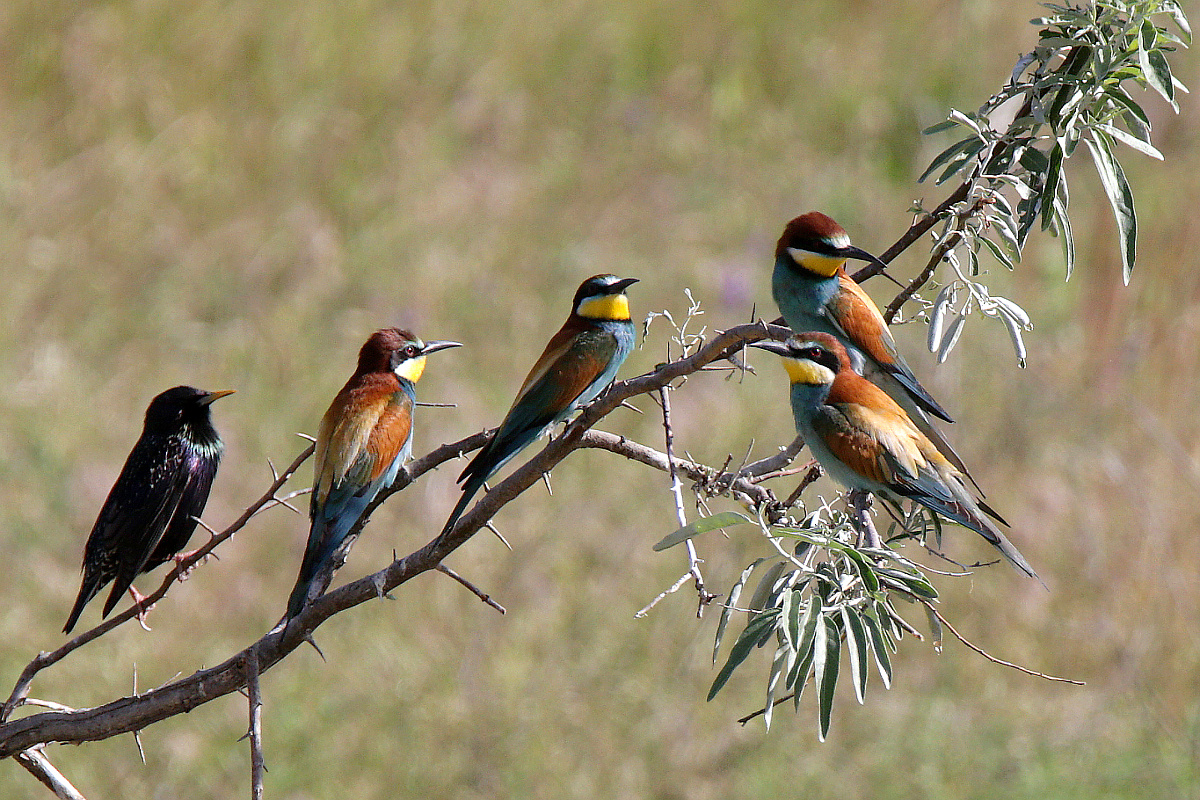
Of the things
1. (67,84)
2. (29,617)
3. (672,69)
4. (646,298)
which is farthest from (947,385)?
(67,84)

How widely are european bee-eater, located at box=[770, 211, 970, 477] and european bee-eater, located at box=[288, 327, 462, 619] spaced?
3.08 ft

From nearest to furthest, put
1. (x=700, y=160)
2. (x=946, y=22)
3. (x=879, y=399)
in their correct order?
(x=879, y=399) < (x=700, y=160) < (x=946, y=22)

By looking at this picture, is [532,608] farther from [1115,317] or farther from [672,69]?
[672,69]

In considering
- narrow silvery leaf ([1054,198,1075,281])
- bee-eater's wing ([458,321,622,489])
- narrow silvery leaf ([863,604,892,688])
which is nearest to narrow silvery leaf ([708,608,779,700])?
narrow silvery leaf ([863,604,892,688])

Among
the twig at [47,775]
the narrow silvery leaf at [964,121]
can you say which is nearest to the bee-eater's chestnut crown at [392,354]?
the twig at [47,775]

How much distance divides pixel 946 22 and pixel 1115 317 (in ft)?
10.1

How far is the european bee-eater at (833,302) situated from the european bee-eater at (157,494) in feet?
5.05

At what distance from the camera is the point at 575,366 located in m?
3.04

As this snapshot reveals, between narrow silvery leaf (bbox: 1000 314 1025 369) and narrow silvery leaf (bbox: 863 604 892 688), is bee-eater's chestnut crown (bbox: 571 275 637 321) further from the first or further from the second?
narrow silvery leaf (bbox: 863 604 892 688)

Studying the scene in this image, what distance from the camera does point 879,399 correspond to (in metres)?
2.83

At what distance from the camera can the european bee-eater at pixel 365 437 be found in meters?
2.85

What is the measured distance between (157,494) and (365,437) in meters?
0.78

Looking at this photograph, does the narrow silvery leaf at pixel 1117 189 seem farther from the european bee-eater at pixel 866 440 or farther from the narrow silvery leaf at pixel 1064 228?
the european bee-eater at pixel 866 440

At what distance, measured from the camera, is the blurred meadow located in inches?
205
